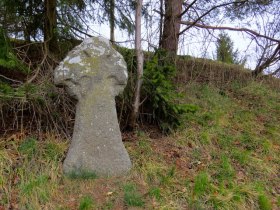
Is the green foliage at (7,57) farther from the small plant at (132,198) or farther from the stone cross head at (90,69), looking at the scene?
the small plant at (132,198)

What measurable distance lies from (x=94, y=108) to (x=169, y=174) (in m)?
1.29

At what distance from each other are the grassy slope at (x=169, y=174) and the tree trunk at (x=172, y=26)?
1.77 m

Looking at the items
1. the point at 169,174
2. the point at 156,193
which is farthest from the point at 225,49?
the point at 156,193

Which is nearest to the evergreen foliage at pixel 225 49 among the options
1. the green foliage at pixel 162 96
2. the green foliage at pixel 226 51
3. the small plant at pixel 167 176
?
the green foliage at pixel 226 51

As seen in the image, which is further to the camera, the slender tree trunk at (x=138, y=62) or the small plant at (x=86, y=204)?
the slender tree trunk at (x=138, y=62)

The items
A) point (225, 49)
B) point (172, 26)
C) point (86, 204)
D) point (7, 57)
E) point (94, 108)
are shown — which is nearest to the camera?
point (86, 204)

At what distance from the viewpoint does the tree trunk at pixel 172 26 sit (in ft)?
21.8

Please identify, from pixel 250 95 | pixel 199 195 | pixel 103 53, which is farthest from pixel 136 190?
pixel 250 95

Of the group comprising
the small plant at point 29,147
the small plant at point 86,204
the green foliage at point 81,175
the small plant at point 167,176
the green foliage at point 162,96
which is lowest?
the small plant at point 86,204

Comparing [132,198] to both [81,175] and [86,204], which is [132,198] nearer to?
[86,204]

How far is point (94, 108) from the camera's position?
13.1ft

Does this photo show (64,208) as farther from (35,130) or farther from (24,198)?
(35,130)

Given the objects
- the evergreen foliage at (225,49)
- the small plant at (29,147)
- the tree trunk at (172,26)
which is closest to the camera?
the small plant at (29,147)

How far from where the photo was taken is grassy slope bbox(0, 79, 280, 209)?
3541 mm
